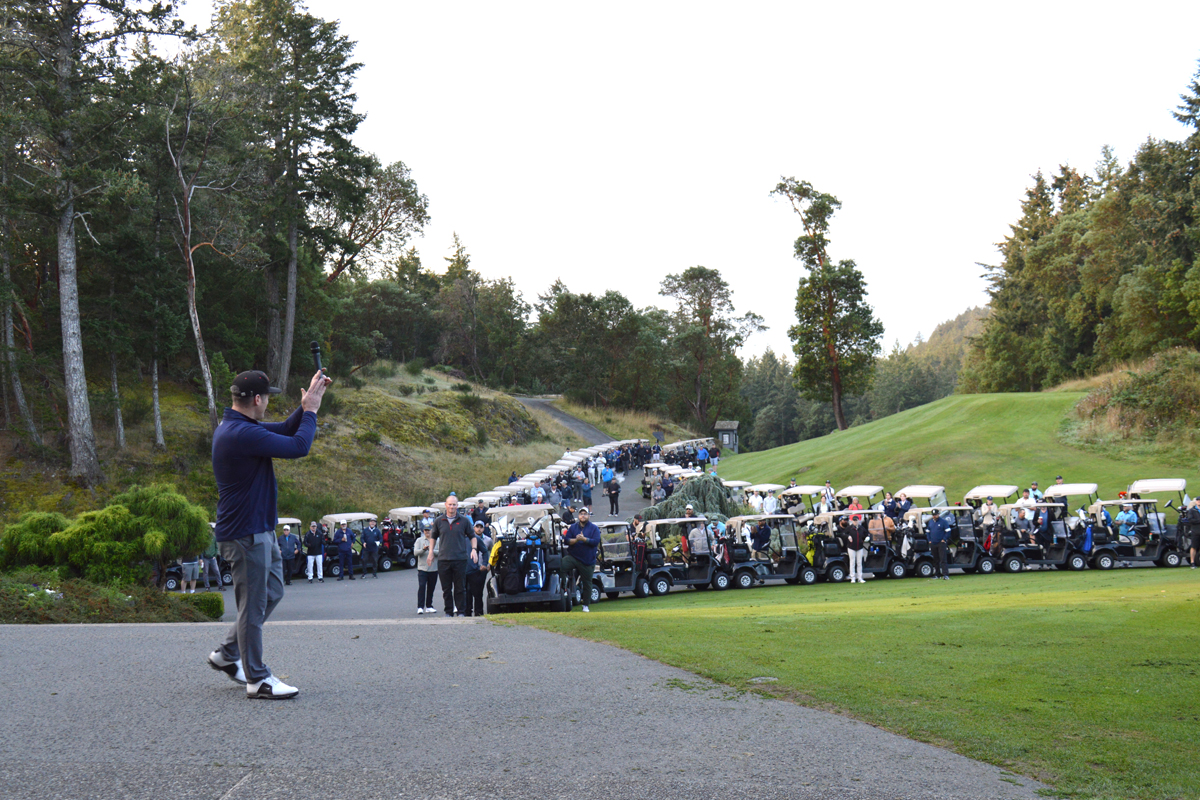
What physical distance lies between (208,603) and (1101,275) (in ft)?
207

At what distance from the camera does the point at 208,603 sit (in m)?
14.6

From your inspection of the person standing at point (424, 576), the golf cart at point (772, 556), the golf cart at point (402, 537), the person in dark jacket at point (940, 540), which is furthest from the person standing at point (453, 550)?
the golf cart at point (402, 537)

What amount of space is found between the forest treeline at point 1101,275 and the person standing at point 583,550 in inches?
1721

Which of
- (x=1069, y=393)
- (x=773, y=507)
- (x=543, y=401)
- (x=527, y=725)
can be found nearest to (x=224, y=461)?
(x=527, y=725)

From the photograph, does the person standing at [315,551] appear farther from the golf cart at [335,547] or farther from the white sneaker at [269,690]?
the white sneaker at [269,690]

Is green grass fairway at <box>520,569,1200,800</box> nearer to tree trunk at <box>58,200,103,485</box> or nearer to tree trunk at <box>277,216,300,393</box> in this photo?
tree trunk at <box>58,200,103,485</box>

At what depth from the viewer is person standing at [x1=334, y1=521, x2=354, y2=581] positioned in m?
25.7

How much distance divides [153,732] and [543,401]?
81.4 metres

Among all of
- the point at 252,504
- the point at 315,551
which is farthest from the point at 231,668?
the point at 315,551

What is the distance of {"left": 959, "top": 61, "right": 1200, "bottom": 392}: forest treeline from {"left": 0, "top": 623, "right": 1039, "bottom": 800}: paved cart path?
165ft

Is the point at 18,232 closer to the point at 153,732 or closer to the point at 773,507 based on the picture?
the point at 773,507

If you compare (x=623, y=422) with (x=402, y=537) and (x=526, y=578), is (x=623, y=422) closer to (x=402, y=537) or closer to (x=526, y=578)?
(x=402, y=537)

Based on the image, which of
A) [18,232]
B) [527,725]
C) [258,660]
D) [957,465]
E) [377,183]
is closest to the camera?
[527,725]

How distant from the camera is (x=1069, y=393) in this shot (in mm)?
53031
